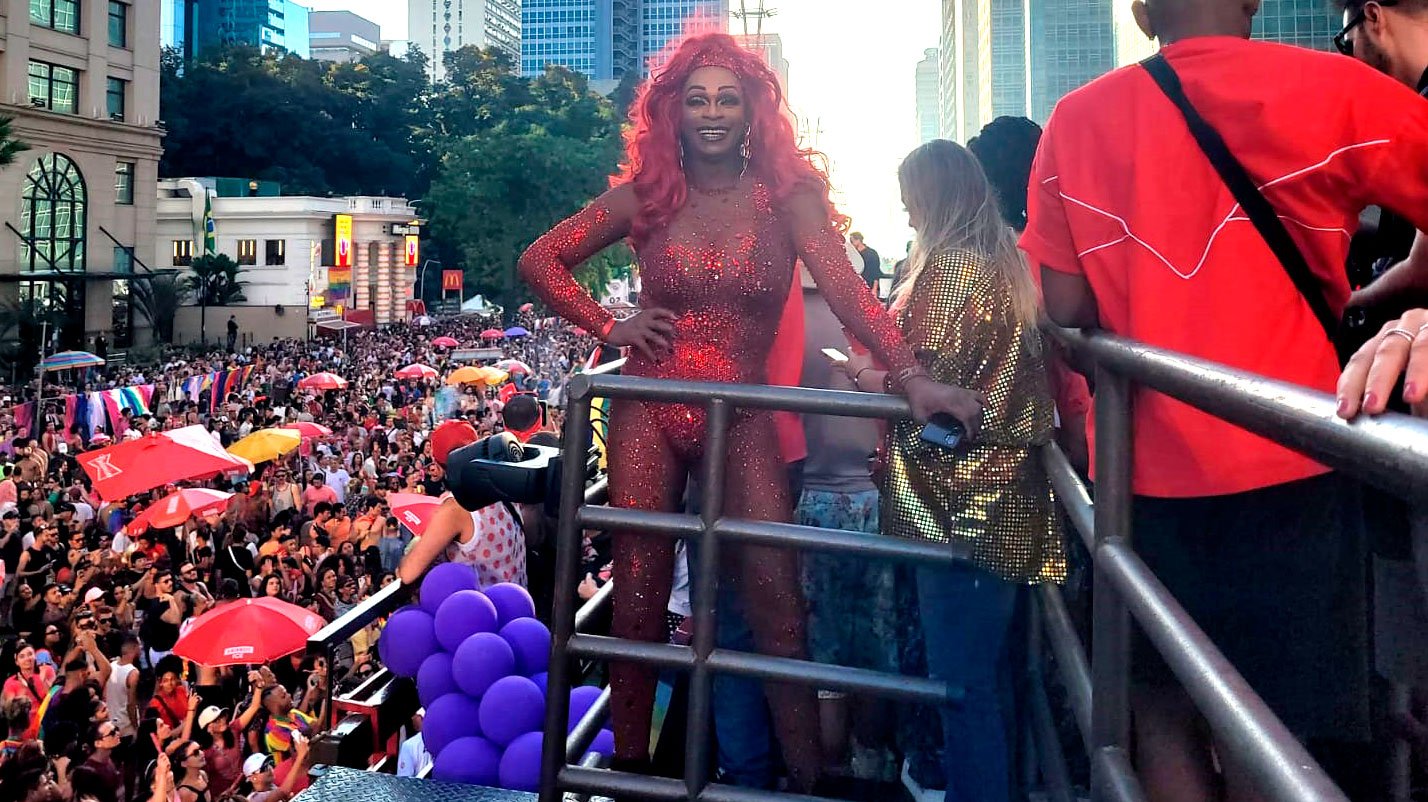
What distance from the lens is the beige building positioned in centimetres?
3891

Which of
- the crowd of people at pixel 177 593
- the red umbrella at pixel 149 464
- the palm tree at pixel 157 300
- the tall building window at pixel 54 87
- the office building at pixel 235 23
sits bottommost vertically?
the crowd of people at pixel 177 593

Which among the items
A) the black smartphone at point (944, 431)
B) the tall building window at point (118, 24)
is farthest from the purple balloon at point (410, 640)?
the tall building window at point (118, 24)

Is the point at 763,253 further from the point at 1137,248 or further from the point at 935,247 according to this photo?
the point at 1137,248

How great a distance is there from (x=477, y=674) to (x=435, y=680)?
0.32 m

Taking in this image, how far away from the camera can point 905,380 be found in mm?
2625

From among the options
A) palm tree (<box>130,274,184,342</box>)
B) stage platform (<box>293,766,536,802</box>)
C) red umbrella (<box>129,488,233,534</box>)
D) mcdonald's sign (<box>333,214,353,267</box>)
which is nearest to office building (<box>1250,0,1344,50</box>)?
mcdonald's sign (<box>333,214,353,267</box>)

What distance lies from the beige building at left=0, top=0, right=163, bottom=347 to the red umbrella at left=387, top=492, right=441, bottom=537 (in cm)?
3380

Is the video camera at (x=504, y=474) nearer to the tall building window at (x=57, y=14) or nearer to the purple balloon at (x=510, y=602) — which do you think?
the purple balloon at (x=510, y=602)

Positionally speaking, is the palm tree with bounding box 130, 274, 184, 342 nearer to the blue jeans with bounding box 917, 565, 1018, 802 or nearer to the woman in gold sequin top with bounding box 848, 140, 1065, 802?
the woman in gold sequin top with bounding box 848, 140, 1065, 802

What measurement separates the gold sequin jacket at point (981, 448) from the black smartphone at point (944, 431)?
14 cm

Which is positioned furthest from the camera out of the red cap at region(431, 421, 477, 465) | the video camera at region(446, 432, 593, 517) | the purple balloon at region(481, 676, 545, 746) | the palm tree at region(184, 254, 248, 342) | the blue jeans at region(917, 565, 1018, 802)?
the palm tree at region(184, 254, 248, 342)

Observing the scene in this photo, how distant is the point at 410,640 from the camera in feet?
15.4

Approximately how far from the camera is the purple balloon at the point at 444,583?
16.2ft

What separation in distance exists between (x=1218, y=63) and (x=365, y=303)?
195ft
